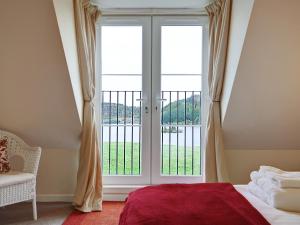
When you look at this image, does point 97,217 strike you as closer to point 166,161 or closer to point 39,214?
point 39,214

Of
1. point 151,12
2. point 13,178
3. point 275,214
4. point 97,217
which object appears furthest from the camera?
point 151,12

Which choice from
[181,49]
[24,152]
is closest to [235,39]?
[181,49]

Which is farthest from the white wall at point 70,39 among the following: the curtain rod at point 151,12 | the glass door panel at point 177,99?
the glass door panel at point 177,99

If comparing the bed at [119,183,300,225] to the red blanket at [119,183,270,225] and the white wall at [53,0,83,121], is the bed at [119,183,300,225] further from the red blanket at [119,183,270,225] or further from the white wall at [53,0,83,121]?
the white wall at [53,0,83,121]

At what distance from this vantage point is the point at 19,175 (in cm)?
278

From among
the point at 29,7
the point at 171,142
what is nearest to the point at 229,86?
the point at 171,142

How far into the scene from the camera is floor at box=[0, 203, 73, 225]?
2.75 m

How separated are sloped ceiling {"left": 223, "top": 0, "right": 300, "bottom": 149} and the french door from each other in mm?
556

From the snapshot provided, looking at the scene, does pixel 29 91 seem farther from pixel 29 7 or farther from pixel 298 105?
pixel 298 105

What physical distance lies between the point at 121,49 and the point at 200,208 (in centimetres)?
230

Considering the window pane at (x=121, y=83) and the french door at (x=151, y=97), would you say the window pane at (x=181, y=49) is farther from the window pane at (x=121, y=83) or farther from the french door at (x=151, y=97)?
the window pane at (x=121, y=83)

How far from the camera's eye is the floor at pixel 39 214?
9.03ft

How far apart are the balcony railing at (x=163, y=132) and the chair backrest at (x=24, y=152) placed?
80 cm

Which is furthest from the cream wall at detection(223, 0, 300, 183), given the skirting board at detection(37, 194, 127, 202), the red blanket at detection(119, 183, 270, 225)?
the skirting board at detection(37, 194, 127, 202)
